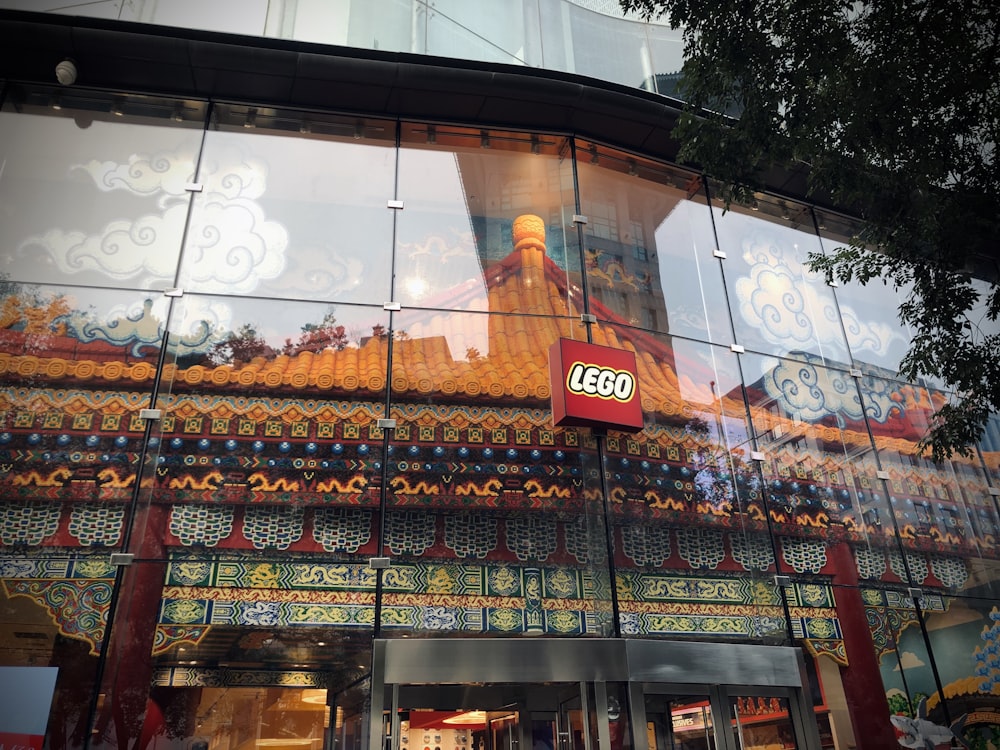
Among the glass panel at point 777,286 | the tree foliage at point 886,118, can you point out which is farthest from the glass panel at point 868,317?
the tree foliage at point 886,118

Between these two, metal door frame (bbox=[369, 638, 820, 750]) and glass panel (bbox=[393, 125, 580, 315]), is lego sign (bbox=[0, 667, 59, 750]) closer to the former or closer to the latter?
metal door frame (bbox=[369, 638, 820, 750])

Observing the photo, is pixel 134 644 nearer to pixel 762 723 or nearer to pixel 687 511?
pixel 687 511

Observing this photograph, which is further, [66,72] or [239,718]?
[66,72]

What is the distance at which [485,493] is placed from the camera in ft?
26.0

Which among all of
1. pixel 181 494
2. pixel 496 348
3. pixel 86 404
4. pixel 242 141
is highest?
pixel 242 141

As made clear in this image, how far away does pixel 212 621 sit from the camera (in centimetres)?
695

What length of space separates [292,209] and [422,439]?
123 inches

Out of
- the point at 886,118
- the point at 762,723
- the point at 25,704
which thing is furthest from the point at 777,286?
the point at 25,704

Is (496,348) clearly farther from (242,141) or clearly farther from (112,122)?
(112,122)

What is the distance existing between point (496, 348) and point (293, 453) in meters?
2.46

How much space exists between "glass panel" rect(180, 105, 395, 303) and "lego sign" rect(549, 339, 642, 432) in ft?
6.93

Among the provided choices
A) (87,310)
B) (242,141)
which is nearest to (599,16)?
(242,141)

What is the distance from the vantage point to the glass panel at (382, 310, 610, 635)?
7.49 m

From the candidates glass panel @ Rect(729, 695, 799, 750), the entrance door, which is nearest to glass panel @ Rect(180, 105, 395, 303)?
the entrance door
